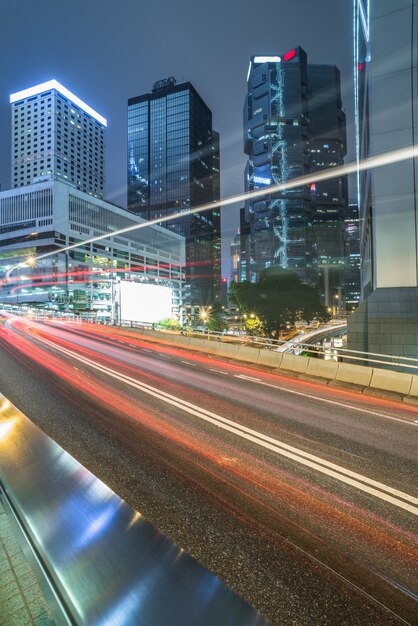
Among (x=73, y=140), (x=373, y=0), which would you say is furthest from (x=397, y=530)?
(x=73, y=140)

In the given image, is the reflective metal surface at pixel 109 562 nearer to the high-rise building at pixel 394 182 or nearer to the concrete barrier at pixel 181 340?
Result: the high-rise building at pixel 394 182

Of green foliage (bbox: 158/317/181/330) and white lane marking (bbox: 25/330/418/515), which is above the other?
green foliage (bbox: 158/317/181/330)

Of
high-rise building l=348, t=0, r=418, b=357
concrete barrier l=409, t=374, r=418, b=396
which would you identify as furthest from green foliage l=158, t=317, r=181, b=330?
concrete barrier l=409, t=374, r=418, b=396

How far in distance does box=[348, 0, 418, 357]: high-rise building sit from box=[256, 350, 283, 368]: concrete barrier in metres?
5.61

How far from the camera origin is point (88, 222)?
114250 millimetres

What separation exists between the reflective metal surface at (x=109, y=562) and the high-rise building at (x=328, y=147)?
177804 mm

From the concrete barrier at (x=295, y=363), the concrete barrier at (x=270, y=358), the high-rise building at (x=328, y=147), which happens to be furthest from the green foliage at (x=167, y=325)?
the high-rise building at (x=328, y=147)

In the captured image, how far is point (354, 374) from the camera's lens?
43.5 ft

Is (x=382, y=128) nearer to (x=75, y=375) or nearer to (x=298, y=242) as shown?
(x=75, y=375)

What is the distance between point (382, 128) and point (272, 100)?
503 feet

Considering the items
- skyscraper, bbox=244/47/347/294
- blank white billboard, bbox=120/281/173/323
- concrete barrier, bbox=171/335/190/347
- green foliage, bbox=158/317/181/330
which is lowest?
concrete barrier, bbox=171/335/190/347

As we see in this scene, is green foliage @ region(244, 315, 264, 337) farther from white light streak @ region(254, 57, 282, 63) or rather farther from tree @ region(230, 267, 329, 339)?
white light streak @ region(254, 57, 282, 63)

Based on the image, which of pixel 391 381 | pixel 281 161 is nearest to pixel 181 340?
pixel 391 381

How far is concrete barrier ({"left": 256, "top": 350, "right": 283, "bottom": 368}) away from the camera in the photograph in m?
17.6
